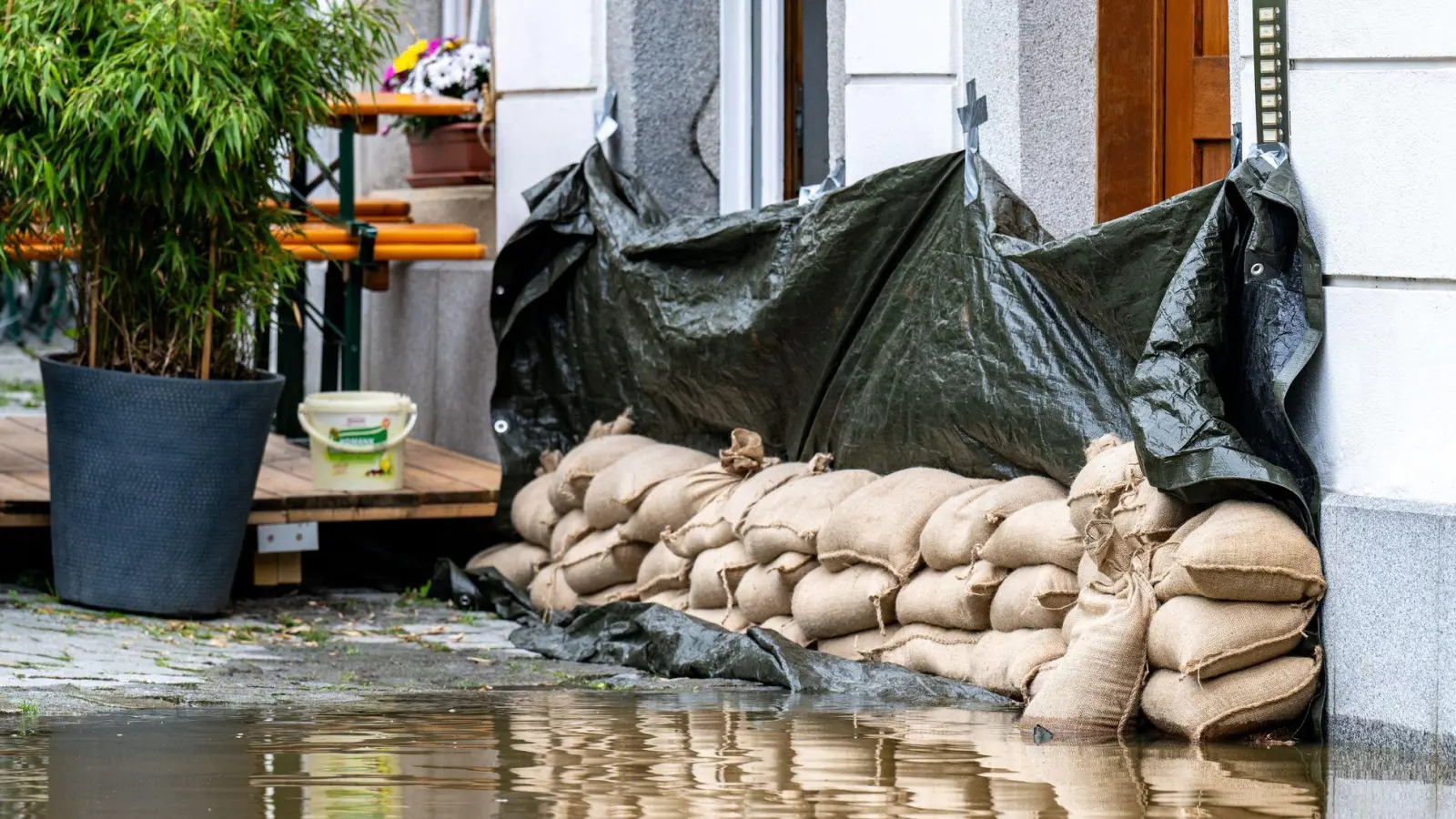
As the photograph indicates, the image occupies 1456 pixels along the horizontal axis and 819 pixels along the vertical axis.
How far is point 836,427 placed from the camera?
6.17 metres

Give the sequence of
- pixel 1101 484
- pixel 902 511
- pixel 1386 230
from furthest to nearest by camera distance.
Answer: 1. pixel 902 511
2. pixel 1101 484
3. pixel 1386 230

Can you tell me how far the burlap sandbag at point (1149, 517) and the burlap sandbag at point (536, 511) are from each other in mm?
2900

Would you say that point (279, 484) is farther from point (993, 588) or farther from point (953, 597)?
point (993, 588)

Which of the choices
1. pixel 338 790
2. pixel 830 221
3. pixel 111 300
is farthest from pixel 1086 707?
pixel 111 300

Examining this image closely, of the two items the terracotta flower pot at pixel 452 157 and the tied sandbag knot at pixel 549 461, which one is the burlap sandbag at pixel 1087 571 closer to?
the tied sandbag knot at pixel 549 461

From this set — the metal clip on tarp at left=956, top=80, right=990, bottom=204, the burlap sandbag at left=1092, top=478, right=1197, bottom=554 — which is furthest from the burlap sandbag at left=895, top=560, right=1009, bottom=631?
the metal clip on tarp at left=956, top=80, right=990, bottom=204

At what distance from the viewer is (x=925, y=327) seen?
5711 millimetres

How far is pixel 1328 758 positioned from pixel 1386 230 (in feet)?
3.60

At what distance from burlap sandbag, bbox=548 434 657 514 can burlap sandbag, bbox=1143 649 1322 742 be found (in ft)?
9.41

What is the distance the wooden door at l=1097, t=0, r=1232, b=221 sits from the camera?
18.7 feet

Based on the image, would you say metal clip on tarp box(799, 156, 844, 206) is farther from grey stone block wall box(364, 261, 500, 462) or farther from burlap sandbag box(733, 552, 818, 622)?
grey stone block wall box(364, 261, 500, 462)

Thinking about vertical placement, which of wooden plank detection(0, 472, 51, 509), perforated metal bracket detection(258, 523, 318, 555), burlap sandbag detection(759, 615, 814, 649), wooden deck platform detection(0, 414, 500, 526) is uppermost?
wooden plank detection(0, 472, 51, 509)

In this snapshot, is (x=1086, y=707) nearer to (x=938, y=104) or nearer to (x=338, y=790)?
(x=338, y=790)

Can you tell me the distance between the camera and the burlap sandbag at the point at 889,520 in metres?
5.34
